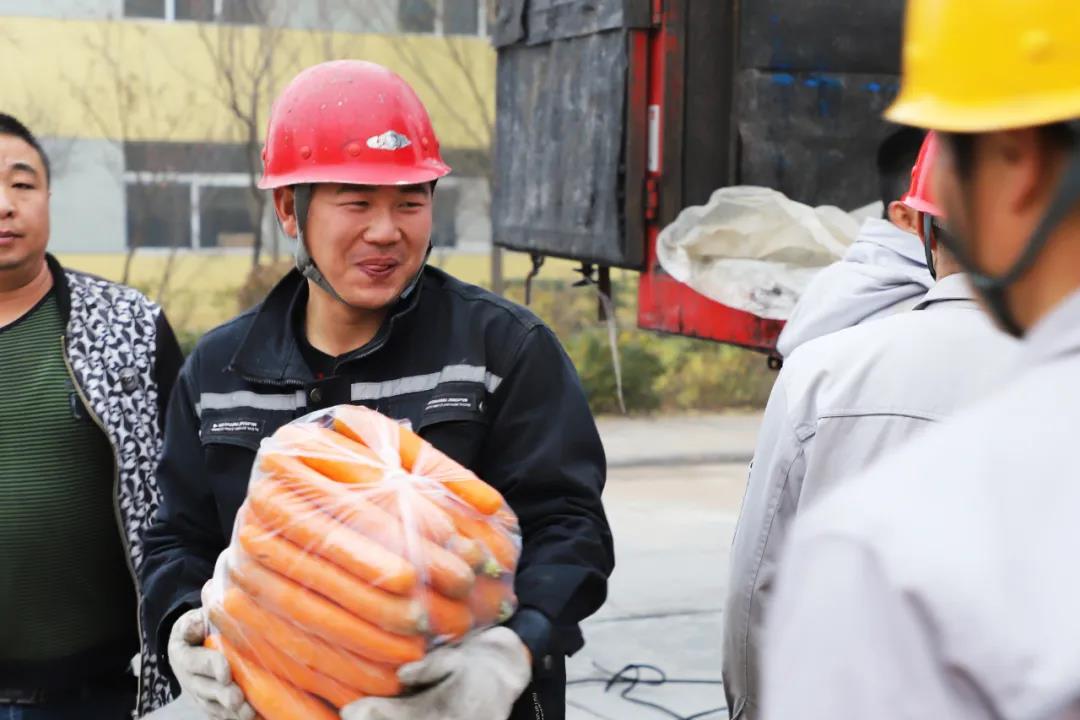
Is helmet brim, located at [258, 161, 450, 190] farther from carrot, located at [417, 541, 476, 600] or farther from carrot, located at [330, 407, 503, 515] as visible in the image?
carrot, located at [417, 541, 476, 600]

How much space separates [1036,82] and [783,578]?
1.24 ft

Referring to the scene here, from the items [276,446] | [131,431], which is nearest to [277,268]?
[131,431]

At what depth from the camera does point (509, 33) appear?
643 centimetres

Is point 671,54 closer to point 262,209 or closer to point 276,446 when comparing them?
point 276,446

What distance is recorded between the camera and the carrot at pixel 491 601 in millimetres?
1768

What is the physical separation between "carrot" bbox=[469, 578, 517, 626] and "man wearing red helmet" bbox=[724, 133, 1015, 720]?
0.53 metres

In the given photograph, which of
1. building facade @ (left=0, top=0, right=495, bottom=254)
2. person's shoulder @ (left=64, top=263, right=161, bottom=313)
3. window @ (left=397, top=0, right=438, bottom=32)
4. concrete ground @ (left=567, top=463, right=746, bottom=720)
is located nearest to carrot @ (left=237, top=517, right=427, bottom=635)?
person's shoulder @ (left=64, top=263, right=161, bottom=313)

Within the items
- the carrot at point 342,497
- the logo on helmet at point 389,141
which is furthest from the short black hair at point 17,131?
the carrot at point 342,497

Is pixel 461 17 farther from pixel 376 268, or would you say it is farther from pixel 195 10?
pixel 376 268

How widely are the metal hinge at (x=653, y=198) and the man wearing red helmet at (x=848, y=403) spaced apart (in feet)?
9.23

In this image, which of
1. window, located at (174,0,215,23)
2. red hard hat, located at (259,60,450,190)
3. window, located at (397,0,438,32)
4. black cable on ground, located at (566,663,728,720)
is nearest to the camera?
red hard hat, located at (259,60,450,190)

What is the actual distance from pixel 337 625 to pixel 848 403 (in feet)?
2.70

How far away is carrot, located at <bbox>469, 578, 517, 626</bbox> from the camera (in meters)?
1.77

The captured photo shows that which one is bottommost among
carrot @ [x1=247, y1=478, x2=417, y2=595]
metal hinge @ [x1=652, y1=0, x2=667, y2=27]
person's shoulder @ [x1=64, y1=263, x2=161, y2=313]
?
carrot @ [x1=247, y1=478, x2=417, y2=595]
